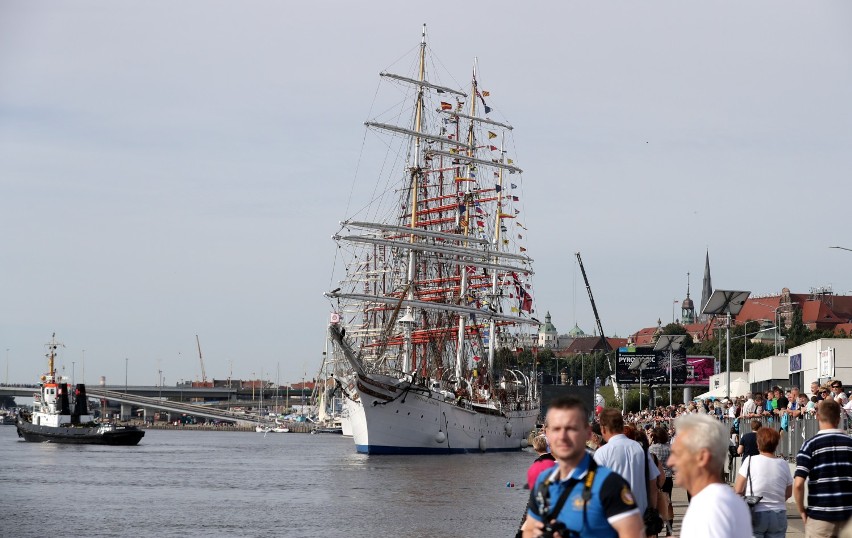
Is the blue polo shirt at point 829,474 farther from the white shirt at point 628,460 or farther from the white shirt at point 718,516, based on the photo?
the white shirt at point 718,516

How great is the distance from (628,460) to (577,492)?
435 cm

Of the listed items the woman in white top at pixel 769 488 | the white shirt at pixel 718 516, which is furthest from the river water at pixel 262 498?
the white shirt at pixel 718 516

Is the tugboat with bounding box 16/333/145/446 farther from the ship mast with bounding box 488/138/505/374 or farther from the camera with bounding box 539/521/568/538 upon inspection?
the camera with bounding box 539/521/568/538

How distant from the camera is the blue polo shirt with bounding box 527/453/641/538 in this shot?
6.26m

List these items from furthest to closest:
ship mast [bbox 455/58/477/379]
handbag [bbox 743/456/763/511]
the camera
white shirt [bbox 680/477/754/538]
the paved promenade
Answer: ship mast [bbox 455/58/477/379], the paved promenade, handbag [bbox 743/456/763/511], the camera, white shirt [bbox 680/477/754/538]

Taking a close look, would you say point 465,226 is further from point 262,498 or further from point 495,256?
point 262,498

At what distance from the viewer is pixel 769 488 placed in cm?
1114

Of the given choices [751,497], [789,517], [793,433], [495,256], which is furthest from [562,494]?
[495,256]

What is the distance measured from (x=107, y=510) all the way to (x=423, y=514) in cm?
953

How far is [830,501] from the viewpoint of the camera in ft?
34.5

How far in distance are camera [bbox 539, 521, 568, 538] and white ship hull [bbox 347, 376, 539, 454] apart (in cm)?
7012

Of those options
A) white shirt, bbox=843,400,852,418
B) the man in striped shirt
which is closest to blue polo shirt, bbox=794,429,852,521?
the man in striped shirt

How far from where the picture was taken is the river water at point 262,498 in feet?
102

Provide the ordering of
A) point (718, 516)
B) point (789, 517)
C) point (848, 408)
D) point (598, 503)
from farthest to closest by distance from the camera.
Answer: point (848, 408), point (789, 517), point (598, 503), point (718, 516)
